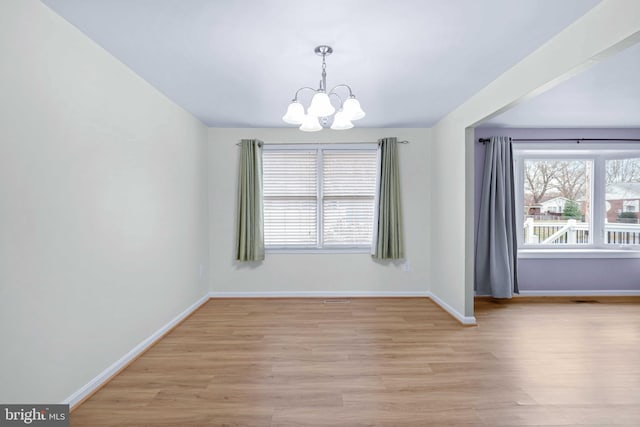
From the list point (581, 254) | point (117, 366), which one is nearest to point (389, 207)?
point (581, 254)

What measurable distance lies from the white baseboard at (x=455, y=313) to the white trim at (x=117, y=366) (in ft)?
9.97

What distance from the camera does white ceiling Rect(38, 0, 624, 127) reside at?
174cm

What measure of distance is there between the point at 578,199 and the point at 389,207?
280 centimetres

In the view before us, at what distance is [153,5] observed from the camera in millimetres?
1711

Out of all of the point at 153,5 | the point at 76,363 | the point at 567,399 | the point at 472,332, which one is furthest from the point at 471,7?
the point at 76,363

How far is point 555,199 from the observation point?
457 centimetres

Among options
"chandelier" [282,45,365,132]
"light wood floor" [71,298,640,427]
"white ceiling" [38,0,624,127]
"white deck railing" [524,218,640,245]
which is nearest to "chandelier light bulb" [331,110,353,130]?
"chandelier" [282,45,365,132]

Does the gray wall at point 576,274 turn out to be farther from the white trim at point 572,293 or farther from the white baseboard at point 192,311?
the white baseboard at point 192,311

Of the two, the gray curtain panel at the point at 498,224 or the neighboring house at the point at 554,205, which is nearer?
the gray curtain panel at the point at 498,224

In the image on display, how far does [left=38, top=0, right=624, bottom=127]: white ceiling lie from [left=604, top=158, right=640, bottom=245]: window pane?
5.78 ft

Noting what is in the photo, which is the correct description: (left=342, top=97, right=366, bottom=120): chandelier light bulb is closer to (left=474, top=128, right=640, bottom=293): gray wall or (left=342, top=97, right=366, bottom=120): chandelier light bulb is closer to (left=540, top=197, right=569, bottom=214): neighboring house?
(left=474, top=128, right=640, bottom=293): gray wall

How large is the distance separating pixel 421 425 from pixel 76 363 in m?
2.10

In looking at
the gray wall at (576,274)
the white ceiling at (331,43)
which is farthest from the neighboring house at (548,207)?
the white ceiling at (331,43)

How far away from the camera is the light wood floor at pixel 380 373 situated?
6.26 feet
